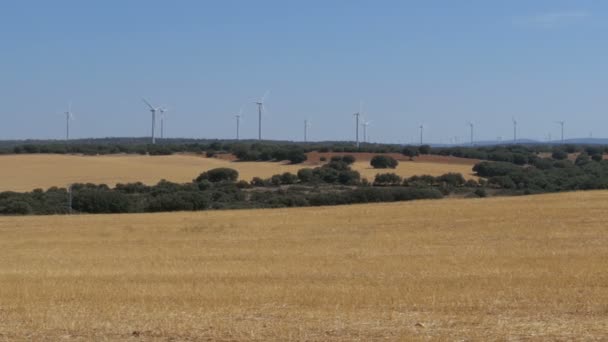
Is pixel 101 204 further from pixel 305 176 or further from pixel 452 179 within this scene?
pixel 452 179

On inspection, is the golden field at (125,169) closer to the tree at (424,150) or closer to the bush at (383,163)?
the bush at (383,163)

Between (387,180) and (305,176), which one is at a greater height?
(305,176)

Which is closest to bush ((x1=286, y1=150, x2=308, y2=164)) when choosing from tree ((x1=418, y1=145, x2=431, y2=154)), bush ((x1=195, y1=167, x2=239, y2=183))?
bush ((x1=195, y1=167, x2=239, y2=183))

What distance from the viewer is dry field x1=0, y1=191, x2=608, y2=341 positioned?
14.2 metres

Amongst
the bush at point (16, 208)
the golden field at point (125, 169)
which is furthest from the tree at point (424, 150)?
the bush at point (16, 208)

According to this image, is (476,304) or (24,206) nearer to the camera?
(476,304)

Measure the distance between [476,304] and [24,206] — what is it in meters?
42.4

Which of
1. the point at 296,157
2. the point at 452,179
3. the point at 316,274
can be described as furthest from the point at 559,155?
the point at 316,274

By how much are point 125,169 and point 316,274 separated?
7860cm

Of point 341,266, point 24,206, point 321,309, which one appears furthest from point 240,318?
point 24,206

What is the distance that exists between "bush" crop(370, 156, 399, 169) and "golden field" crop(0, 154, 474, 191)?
83 cm

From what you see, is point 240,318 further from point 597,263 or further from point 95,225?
point 95,225

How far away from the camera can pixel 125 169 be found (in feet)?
326

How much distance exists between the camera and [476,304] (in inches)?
667
